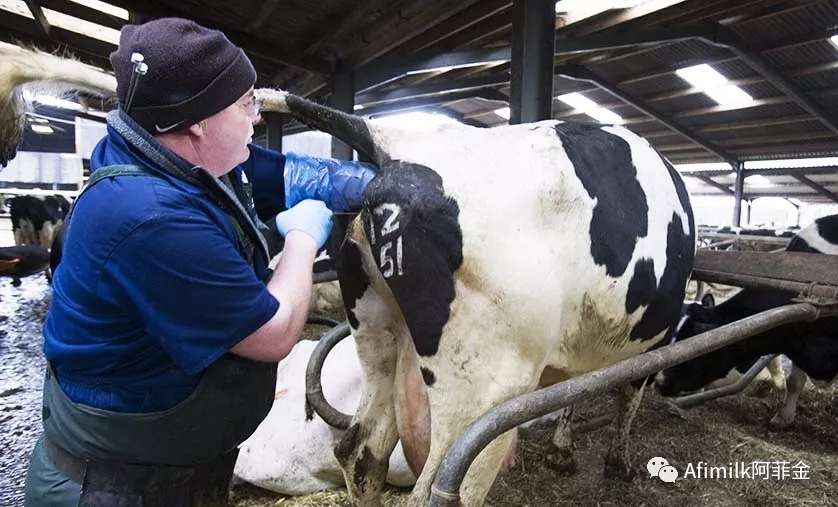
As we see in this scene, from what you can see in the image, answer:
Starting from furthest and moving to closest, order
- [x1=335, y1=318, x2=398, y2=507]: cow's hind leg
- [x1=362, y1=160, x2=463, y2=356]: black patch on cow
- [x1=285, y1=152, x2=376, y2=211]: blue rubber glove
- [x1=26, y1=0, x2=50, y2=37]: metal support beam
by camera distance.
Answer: [x1=26, y1=0, x2=50, y2=37]: metal support beam, [x1=335, y1=318, x2=398, y2=507]: cow's hind leg, [x1=285, y1=152, x2=376, y2=211]: blue rubber glove, [x1=362, y1=160, x2=463, y2=356]: black patch on cow

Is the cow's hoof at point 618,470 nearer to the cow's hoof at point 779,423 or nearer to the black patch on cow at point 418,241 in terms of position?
the cow's hoof at point 779,423

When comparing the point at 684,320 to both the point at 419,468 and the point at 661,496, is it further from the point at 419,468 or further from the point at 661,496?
the point at 419,468

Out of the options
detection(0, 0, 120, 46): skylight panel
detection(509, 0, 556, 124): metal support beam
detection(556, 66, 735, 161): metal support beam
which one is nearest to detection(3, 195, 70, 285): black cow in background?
detection(0, 0, 120, 46): skylight panel

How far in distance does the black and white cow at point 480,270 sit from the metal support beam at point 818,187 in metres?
17.9

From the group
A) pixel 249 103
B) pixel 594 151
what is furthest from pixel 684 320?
pixel 249 103

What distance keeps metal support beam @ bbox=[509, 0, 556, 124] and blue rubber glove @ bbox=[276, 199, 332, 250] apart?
2.87 m

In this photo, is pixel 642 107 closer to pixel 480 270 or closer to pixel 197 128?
pixel 480 270

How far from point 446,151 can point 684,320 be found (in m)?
2.40

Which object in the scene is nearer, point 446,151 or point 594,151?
point 446,151

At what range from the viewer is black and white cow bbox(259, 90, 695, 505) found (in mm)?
1550

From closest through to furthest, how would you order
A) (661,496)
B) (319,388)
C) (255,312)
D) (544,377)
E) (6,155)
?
(255,312)
(6,155)
(544,377)
(319,388)
(661,496)

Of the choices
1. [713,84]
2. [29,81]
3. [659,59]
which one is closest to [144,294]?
[29,81]

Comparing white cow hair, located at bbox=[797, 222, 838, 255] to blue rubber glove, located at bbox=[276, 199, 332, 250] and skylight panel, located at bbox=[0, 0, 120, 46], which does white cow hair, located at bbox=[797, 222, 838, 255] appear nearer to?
blue rubber glove, located at bbox=[276, 199, 332, 250]

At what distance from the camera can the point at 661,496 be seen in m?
2.61
